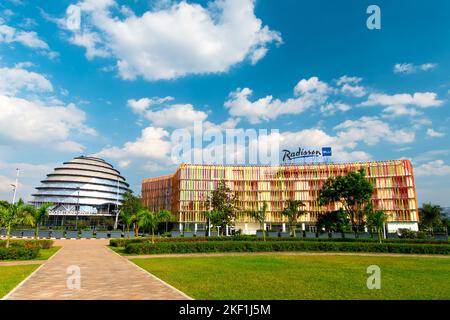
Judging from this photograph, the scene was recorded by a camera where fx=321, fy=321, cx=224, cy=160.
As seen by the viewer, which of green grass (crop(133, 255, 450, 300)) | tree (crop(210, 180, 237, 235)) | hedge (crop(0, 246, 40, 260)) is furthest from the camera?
tree (crop(210, 180, 237, 235))

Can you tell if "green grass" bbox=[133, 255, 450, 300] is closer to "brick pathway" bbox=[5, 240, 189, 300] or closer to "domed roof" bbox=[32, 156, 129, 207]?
"brick pathway" bbox=[5, 240, 189, 300]

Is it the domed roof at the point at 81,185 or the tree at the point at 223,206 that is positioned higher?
the domed roof at the point at 81,185

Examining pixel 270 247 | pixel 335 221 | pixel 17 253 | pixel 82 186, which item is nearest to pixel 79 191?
pixel 82 186

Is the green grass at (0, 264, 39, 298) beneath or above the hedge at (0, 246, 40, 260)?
beneath

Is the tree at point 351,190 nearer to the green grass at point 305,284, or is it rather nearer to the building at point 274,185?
the building at point 274,185

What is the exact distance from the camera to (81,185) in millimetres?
103875

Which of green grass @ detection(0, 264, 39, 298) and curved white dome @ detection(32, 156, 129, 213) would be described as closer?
green grass @ detection(0, 264, 39, 298)

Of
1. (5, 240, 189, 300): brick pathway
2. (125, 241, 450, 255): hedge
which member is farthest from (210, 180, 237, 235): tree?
(5, 240, 189, 300): brick pathway

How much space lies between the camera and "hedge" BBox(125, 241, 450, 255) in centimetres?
2845

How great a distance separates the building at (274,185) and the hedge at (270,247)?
186ft

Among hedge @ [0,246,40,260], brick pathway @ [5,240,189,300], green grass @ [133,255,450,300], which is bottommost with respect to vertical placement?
green grass @ [133,255,450,300]

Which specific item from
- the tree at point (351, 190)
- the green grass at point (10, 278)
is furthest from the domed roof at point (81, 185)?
the green grass at point (10, 278)

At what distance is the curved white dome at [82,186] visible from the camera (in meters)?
102
